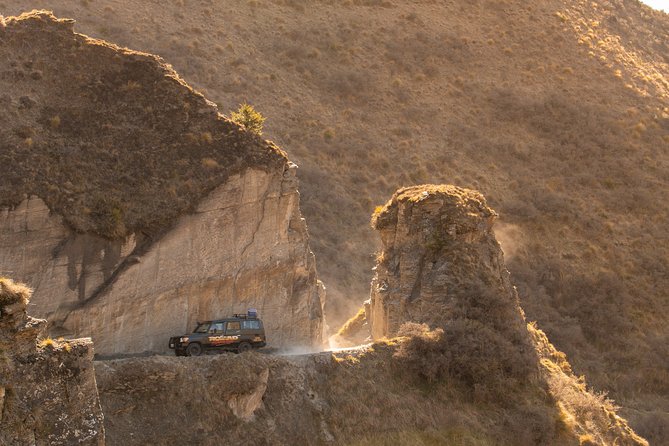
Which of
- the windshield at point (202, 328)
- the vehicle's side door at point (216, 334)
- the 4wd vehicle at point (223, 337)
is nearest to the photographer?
the 4wd vehicle at point (223, 337)

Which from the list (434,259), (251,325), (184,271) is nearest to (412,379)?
(251,325)

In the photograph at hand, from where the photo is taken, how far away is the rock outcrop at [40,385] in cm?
1741

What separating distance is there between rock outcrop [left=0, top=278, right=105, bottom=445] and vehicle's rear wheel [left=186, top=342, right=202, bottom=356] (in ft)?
28.5

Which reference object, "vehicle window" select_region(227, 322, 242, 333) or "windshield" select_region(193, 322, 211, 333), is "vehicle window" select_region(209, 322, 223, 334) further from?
"vehicle window" select_region(227, 322, 242, 333)

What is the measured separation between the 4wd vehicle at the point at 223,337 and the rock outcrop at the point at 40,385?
8.80 metres

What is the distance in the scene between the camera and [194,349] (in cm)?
2747

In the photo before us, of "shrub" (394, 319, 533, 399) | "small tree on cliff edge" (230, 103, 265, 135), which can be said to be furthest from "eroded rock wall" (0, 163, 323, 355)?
"shrub" (394, 319, 533, 399)

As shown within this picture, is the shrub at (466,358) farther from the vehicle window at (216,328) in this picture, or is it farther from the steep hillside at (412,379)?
the vehicle window at (216,328)

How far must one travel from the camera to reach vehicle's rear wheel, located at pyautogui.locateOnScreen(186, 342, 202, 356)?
2736cm

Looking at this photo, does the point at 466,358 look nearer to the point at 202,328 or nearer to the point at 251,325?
the point at 251,325

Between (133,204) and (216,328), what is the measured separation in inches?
181

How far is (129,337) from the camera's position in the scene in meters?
27.2

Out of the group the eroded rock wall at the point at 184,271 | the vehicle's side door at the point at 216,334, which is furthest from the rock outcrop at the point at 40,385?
the vehicle's side door at the point at 216,334

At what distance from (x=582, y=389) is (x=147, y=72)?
20.0m
